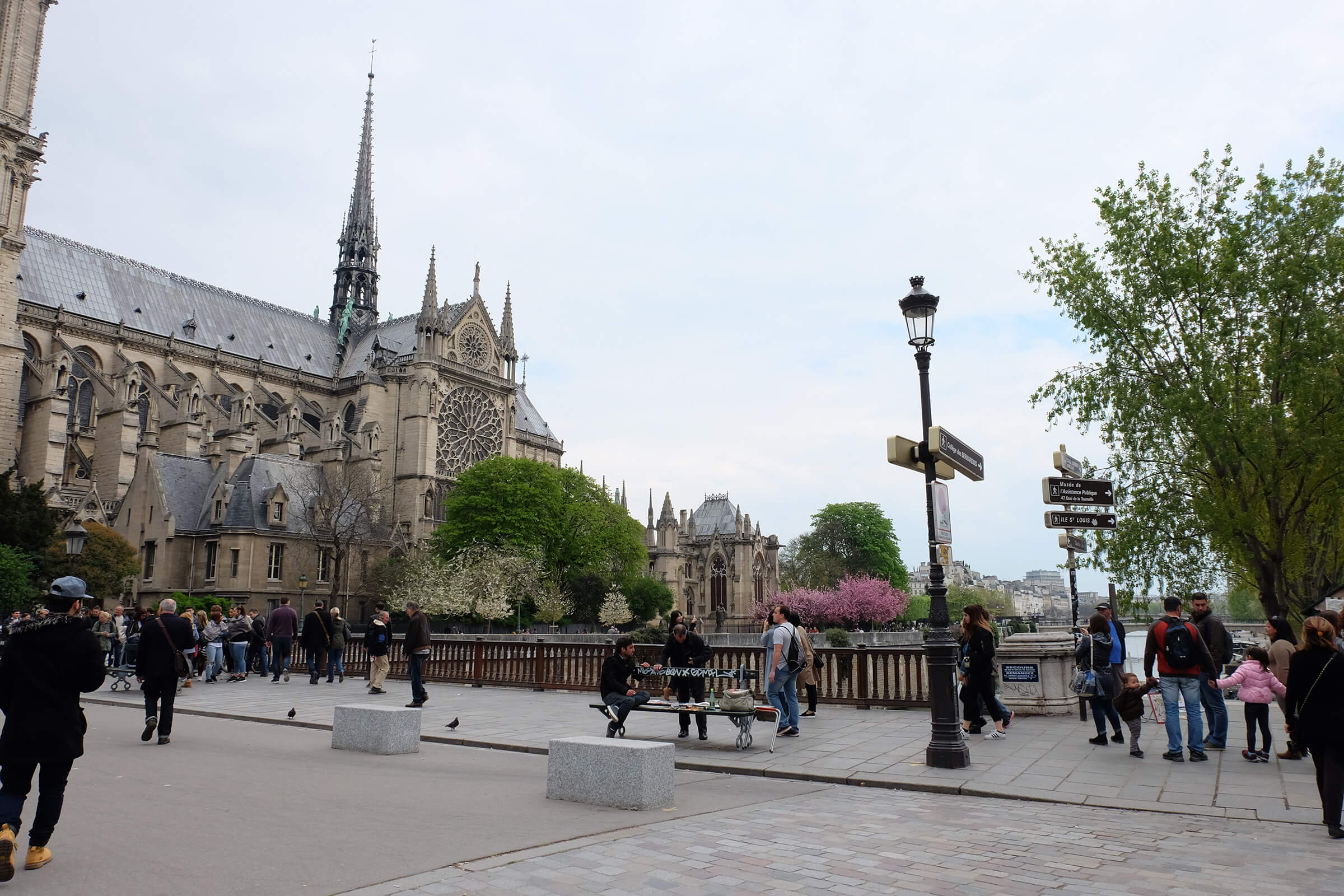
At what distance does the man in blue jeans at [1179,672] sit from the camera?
967 cm

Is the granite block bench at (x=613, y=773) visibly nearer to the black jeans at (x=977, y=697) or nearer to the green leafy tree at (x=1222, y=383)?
the black jeans at (x=977, y=697)

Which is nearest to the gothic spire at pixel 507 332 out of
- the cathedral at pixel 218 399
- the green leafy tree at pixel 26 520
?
the cathedral at pixel 218 399

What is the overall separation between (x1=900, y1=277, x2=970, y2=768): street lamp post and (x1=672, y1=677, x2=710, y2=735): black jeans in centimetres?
327

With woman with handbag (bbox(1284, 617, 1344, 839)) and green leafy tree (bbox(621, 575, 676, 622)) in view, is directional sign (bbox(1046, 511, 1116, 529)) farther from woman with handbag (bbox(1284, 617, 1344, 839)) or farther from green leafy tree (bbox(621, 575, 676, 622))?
green leafy tree (bbox(621, 575, 676, 622))

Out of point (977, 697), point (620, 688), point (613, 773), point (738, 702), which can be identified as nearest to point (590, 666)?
point (620, 688)

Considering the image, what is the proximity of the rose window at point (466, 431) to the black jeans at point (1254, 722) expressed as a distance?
5658 centimetres

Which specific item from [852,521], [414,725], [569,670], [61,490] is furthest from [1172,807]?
[852,521]

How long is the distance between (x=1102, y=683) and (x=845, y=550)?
75078mm

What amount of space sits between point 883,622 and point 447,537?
38435 mm

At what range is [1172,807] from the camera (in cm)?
749

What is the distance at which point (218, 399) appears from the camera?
5709 cm

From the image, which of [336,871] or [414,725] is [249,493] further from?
[336,871]

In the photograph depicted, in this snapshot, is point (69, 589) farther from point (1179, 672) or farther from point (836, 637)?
point (836, 637)

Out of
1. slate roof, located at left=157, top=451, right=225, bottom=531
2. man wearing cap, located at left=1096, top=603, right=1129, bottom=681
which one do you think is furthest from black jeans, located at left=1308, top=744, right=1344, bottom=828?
slate roof, located at left=157, top=451, right=225, bottom=531
